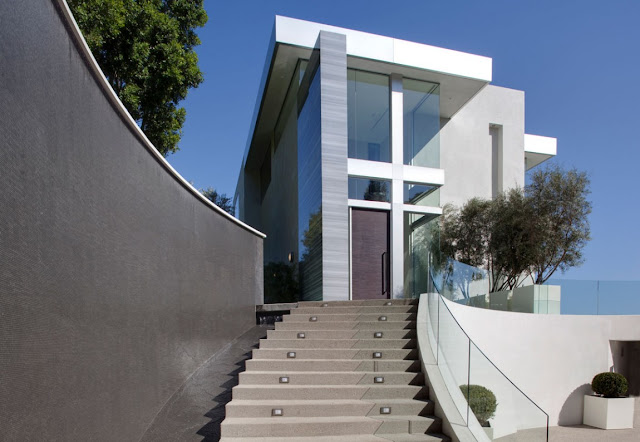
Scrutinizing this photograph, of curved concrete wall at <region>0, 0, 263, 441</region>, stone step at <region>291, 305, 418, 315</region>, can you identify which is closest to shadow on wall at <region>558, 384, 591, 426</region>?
stone step at <region>291, 305, 418, 315</region>

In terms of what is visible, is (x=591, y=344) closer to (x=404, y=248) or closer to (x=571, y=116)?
(x=404, y=248)

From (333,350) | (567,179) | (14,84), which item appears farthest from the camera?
(567,179)

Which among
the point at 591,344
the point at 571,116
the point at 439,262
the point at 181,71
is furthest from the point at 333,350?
the point at 571,116

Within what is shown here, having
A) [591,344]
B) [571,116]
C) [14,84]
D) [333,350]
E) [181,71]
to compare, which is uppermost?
[571,116]

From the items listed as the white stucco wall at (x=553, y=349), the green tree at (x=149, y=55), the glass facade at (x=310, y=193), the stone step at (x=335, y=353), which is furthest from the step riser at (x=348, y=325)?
the green tree at (x=149, y=55)

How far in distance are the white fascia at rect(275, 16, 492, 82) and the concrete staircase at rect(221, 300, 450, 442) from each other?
7.98 metres

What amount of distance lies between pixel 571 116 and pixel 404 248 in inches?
650

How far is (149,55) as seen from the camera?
9227 millimetres

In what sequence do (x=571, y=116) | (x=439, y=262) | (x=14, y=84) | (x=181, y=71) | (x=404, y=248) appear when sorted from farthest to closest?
(x=571, y=116) < (x=404, y=248) < (x=181, y=71) < (x=439, y=262) < (x=14, y=84)

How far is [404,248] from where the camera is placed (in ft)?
43.7

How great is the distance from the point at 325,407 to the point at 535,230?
11.0 meters

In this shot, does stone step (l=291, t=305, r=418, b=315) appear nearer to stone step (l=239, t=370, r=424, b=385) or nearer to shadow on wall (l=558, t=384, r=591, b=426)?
stone step (l=239, t=370, r=424, b=385)

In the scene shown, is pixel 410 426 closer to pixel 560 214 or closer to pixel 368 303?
pixel 368 303

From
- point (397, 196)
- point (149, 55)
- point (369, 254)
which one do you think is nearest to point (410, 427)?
point (149, 55)
